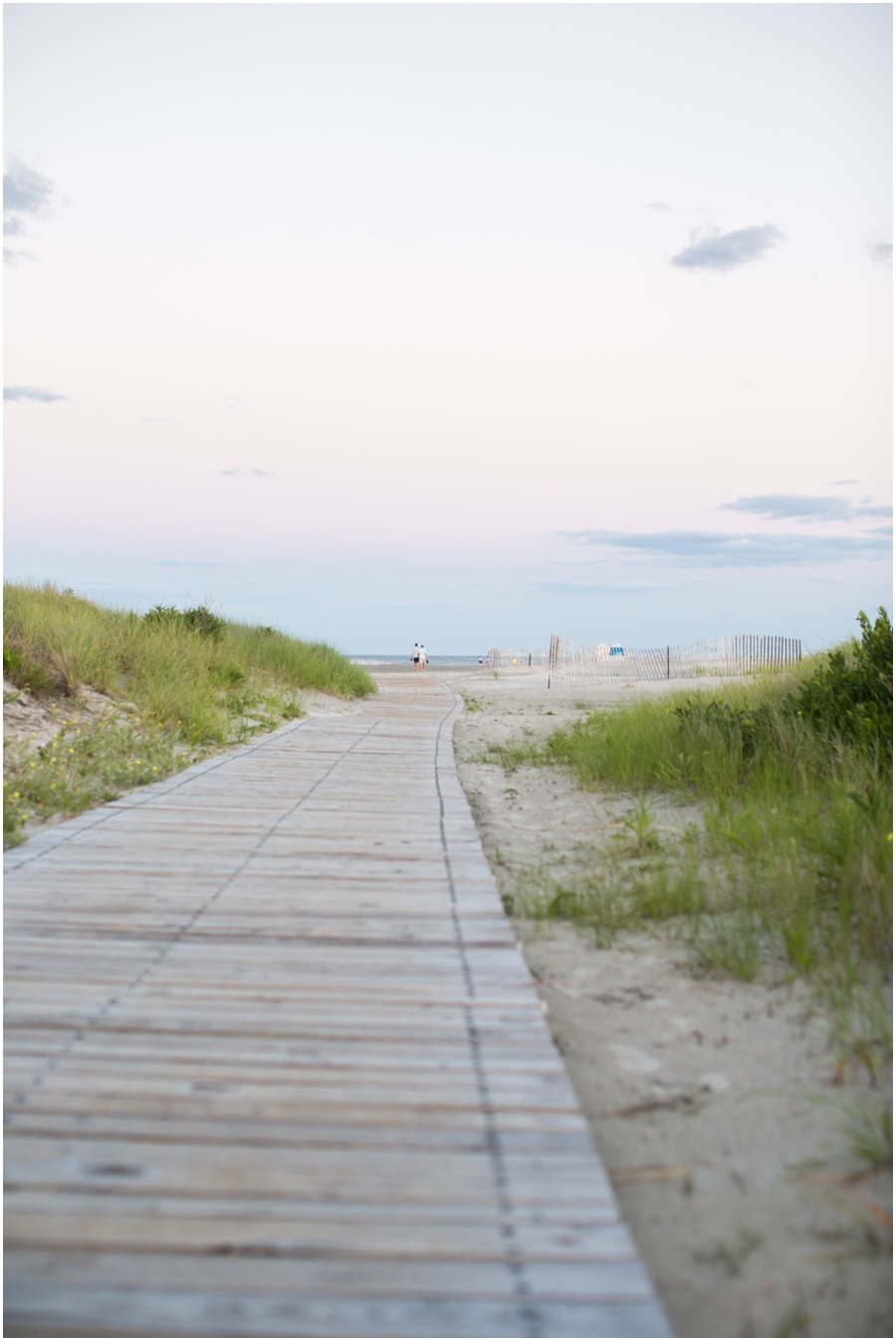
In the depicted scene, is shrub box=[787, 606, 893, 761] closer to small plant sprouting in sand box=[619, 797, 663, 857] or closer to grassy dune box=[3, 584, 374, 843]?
small plant sprouting in sand box=[619, 797, 663, 857]

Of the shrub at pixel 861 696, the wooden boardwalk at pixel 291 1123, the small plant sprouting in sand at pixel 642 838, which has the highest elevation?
the shrub at pixel 861 696

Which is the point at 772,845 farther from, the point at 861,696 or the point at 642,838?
the point at 861,696

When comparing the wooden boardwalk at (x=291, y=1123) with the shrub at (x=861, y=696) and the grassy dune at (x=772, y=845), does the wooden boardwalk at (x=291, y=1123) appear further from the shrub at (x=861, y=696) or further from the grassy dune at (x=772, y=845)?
the shrub at (x=861, y=696)

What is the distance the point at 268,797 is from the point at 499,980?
306 cm

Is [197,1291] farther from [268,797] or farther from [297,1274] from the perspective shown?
[268,797]

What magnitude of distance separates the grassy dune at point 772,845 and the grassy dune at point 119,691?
317 cm

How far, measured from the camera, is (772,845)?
3652mm

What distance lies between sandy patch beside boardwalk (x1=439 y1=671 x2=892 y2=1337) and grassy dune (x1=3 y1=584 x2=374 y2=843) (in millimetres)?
3081

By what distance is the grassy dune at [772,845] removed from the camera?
2.85 m

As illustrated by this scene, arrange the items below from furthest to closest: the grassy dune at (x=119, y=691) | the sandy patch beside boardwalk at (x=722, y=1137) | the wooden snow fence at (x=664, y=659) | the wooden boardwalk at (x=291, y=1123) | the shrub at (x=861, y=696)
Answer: the wooden snow fence at (x=664, y=659) → the grassy dune at (x=119, y=691) → the shrub at (x=861, y=696) → the sandy patch beside boardwalk at (x=722, y=1137) → the wooden boardwalk at (x=291, y=1123)

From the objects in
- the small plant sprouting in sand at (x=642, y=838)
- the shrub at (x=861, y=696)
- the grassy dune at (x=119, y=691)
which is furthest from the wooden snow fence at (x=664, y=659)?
the small plant sprouting in sand at (x=642, y=838)

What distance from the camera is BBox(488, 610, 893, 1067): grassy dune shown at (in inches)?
112

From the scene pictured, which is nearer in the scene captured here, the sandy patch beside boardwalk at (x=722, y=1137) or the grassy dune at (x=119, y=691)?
the sandy patch beside boardwalk at (x=722, y=1137)

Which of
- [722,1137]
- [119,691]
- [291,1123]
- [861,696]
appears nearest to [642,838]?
[722,1137]
